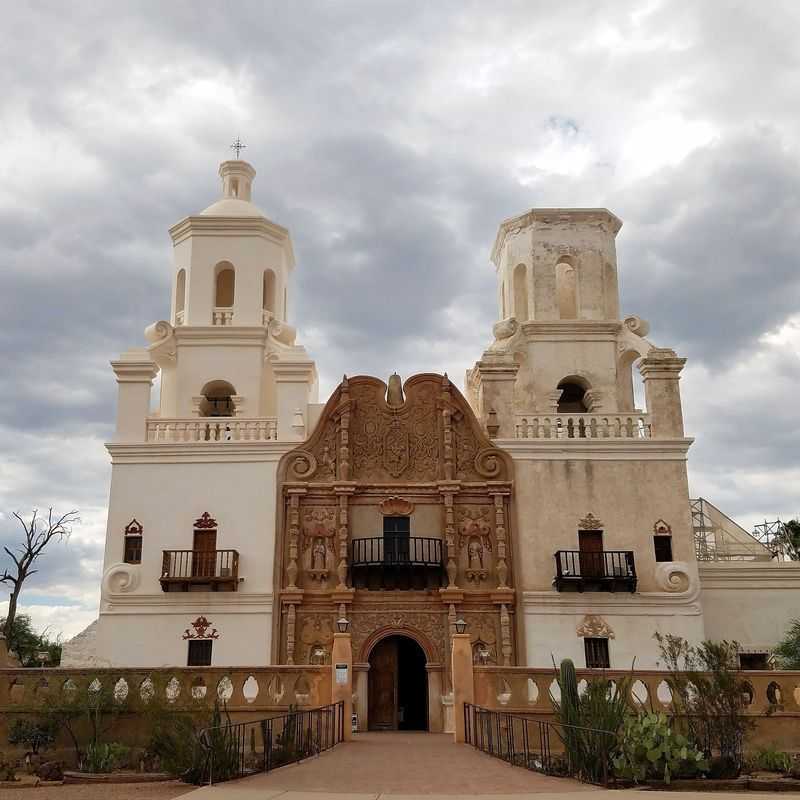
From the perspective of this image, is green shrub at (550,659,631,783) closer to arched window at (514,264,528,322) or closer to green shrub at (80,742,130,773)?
green shrub at (80,742,130,773)

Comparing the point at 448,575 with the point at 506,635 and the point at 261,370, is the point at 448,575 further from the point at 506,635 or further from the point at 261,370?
the point at 261,370

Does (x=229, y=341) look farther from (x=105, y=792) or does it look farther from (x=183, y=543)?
(x=105, y=792)

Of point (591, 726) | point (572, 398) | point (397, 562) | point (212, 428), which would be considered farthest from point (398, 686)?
point (591, 726)

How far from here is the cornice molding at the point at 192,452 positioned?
2845cm

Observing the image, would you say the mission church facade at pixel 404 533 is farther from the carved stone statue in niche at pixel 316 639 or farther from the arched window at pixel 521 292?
the arched window at pixel 521 292

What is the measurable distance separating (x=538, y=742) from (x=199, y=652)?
1167 cm

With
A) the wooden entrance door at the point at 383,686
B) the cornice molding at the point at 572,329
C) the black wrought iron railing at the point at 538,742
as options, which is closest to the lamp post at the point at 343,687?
the black wrought iron railing at the point at 538,742

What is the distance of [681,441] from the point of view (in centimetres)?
2847

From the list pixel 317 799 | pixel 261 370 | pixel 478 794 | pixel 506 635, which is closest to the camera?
pixel 317 799

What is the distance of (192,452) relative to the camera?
28484mm

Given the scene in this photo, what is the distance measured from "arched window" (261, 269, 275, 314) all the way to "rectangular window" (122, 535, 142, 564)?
9455mm

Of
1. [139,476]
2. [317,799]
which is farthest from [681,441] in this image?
[317,799]

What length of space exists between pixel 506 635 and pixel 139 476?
1150 cm

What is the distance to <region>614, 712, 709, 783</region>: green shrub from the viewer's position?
43.8 feet
